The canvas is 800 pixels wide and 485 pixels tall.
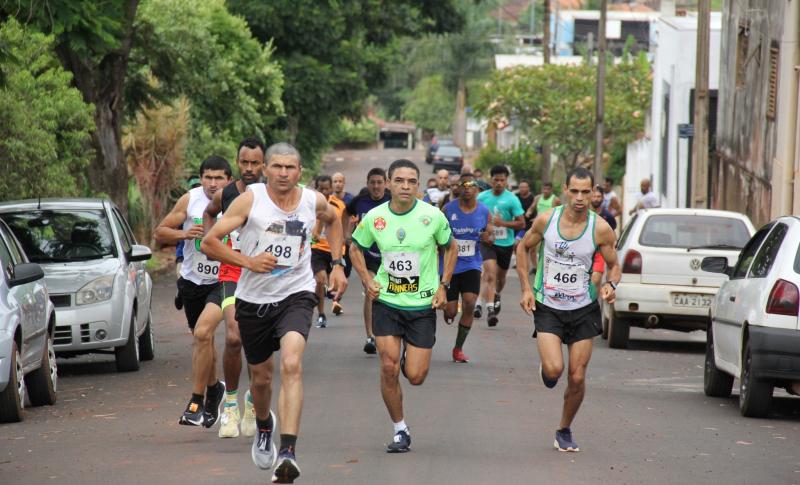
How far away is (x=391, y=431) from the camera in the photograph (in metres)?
10.2

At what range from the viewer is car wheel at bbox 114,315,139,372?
563 inches

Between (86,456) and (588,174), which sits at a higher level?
(588,174)

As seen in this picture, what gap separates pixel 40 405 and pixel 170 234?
7.76 ft

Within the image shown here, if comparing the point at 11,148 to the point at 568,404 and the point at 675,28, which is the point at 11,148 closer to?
the point at 568,404

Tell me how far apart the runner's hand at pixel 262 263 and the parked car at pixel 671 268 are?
931cm

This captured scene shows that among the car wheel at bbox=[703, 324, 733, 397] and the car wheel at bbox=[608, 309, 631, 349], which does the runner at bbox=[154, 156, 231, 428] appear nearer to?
the car wheel at bbox=[703, 324, 733, 397]

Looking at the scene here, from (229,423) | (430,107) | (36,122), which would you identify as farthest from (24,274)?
(430,107)

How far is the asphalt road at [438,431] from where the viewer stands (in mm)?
8781

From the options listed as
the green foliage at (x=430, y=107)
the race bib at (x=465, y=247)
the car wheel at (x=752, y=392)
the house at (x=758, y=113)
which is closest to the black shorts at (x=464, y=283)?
the race bib at (x=465, y=247)

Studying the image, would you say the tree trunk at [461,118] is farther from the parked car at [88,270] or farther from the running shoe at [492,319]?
the parked car at [88,270]

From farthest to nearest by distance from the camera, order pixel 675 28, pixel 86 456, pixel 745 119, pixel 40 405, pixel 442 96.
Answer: pixel 442 96 < pixel 675 28 < pixel 745 119 < pixel 40 405 < pixel 86 456

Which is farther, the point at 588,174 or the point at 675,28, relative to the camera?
the point at 675,28

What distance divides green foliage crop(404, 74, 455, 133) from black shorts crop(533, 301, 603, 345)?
331 feet

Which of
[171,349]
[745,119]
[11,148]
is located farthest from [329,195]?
[745,119]
